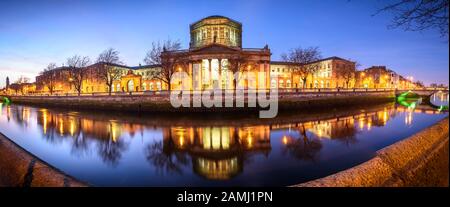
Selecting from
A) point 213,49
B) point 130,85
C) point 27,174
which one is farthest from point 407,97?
point 130,85

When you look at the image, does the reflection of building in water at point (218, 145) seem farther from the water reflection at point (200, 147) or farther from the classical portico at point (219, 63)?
the classical portico at point (219, 63)

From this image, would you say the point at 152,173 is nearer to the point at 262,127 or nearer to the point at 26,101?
the point at 262,127

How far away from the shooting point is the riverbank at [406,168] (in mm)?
4089

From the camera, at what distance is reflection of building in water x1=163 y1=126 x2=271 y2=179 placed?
29.2 ft

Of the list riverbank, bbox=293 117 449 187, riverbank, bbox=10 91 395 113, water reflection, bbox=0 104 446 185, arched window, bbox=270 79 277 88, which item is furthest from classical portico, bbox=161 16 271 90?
riverbank, bbox=293 117 449 187

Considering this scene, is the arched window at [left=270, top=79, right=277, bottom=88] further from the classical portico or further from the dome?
the dome

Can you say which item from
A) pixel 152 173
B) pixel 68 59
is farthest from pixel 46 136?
pixel 68 59

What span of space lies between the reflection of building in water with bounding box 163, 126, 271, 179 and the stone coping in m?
4.73

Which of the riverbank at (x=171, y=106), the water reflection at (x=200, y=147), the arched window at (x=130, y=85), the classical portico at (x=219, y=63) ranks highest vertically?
the classical portico at (x=219, y=63)

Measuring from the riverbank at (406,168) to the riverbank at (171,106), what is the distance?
66.9 ft

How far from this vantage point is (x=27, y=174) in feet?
15.1

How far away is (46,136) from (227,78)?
36844 mm

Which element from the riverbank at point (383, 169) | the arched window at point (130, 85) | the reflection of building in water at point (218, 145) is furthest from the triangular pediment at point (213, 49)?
the riverbank at point (383, 169)
